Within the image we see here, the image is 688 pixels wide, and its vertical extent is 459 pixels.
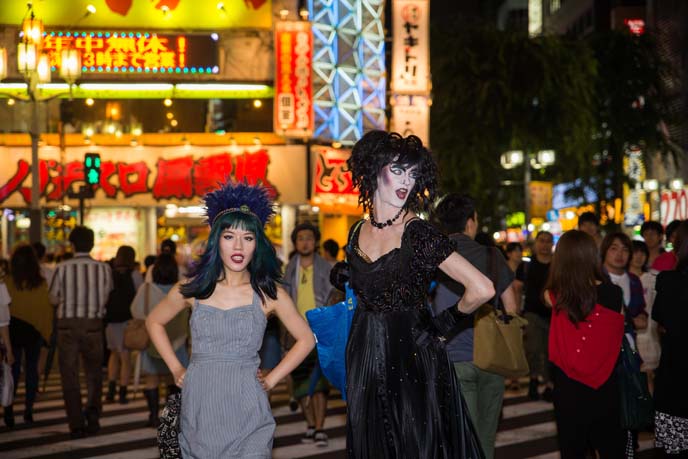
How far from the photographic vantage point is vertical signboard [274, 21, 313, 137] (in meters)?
23.7

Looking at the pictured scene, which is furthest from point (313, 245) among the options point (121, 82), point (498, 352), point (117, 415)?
point (121, 82)

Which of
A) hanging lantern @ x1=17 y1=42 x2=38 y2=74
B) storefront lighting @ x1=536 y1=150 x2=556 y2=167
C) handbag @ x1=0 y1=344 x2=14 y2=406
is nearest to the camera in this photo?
handbag @ x1=0 y1=344 x2=14 y2=406

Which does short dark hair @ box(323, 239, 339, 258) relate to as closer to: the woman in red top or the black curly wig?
the woman in red top

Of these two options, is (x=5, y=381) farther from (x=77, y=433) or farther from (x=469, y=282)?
(x=469, y=282)

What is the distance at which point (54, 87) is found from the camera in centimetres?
2583

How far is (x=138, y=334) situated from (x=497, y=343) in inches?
244

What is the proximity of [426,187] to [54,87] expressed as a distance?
21514mm

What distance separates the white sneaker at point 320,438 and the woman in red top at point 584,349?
3.87 meters

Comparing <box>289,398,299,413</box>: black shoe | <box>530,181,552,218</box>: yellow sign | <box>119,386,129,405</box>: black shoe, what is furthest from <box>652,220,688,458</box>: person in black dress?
<box>530,181,552,218</box>: yellow sign

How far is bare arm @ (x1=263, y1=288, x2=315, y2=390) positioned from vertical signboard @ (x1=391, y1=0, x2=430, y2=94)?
20.6 meters

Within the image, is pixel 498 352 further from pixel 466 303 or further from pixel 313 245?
pixel 313 245

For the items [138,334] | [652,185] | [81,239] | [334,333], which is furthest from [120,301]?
[652,185]

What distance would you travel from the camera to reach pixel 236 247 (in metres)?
5.92

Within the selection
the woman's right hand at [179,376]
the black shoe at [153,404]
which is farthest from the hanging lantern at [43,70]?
the woman's right hand at [179,376]
